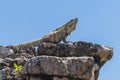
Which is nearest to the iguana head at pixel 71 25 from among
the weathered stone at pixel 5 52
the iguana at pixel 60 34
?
the iguana at pixel 60 34

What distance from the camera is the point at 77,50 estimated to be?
24.0 metres

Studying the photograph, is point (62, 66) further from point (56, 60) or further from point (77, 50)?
point (77, 50)

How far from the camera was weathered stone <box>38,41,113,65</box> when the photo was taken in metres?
24.0

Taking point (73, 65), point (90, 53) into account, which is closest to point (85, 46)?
point (90, 53)

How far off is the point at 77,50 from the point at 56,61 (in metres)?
1.81

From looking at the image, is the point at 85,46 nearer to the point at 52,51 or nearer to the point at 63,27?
the point at 52,51

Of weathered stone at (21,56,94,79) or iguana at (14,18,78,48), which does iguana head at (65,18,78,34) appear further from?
weathered stone at (21,56,94,79)

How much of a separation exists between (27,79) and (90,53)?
132 inches

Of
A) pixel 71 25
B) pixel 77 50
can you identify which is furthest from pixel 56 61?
pixel 71 25

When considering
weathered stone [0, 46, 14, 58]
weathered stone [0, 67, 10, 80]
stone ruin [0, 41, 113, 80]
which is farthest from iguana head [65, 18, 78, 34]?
weathered stone [0, 67, 10, 80]

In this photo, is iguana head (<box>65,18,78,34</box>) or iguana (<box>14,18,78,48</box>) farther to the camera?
iguana head (<box>65,18,78,34</box>)

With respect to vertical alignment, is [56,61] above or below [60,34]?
below

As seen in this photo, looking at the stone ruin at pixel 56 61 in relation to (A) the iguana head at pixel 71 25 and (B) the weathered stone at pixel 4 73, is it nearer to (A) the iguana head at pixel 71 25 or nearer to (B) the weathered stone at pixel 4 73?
(B) the weathered stone at pixel 4 73

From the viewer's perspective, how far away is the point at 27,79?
2298 centimetres
